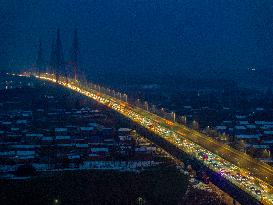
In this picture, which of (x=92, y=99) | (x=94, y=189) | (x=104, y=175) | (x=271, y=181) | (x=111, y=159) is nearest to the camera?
(x=271, y=181)

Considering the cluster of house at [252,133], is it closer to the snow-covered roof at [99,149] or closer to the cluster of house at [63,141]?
the cluster of house at [63,141]

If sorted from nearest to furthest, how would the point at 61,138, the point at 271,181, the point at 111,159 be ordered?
1. the point at 271,181
2. the point at 111,159
3. the point at 61,138

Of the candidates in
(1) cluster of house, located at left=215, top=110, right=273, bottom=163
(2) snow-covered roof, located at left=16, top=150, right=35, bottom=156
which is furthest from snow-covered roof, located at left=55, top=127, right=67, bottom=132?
(1) cluster of house, located at left=215, top=110, right=273, bottom=163

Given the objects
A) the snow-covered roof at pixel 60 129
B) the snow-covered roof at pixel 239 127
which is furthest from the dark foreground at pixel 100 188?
the snow-covered roof at pixel 239 127

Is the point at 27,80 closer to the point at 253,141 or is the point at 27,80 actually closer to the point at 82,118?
the point at 82,118

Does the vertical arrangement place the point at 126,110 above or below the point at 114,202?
above

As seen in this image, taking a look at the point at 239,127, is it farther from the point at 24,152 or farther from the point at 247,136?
the point at 24,152

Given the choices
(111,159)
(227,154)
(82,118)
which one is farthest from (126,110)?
(227,154)

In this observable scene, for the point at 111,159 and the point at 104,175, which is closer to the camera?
the point at 104,175

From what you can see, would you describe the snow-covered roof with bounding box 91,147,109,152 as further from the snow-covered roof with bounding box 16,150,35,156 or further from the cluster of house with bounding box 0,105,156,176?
the snow-covered roof with bounding box 16,150,35,156
